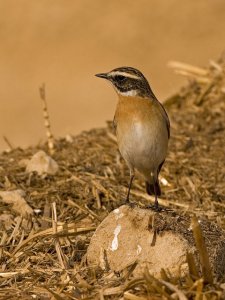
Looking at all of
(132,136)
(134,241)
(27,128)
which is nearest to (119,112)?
(132,136)

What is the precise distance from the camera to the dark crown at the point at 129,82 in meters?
8.58

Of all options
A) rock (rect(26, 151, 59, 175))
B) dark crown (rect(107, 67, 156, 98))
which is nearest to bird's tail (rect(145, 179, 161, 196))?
dark crown (rect(107, 67, 156, 98))

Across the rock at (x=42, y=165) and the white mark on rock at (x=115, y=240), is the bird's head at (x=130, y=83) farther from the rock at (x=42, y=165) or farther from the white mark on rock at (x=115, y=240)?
the white mark on rock at (x=115, y=240)

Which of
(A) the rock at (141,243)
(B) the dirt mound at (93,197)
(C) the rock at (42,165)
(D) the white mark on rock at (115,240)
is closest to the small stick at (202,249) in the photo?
(B) the dirt mound at (93,197)

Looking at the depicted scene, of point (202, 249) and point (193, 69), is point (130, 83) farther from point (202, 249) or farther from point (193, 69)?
point (193, 69)

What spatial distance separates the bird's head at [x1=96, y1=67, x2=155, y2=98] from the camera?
28.1ft

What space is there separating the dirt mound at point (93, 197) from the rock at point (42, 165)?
0.30 ft

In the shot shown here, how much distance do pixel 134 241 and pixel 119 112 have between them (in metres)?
1.82

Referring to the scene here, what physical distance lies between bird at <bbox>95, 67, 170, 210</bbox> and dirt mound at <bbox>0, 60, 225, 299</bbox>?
0.66 metres

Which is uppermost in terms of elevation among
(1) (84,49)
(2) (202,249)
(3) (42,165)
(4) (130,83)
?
(1) (84,49)

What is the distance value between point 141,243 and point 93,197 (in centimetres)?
213

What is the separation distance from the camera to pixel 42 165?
9688mm

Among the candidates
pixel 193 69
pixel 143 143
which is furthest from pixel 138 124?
pixel 193 69

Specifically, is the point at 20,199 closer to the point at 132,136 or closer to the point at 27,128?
the point at 132,136
